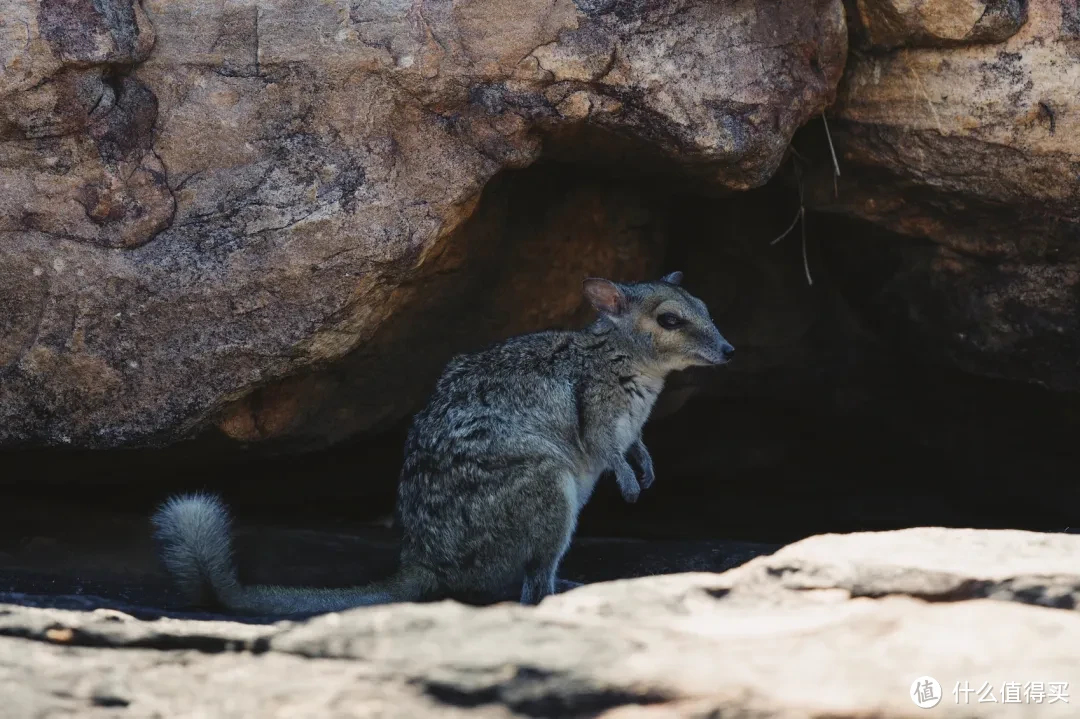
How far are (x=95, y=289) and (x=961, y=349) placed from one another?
5167 mm

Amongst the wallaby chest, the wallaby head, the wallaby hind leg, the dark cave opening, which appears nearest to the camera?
the wallaby hind leg

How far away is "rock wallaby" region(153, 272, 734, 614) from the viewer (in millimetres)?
5461

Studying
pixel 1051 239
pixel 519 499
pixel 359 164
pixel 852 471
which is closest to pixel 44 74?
pixel 359 164

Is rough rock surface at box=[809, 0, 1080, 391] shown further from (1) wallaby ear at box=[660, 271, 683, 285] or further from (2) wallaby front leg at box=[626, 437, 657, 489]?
(2) wallaby front leg at box=[626, 437, 657, 489]

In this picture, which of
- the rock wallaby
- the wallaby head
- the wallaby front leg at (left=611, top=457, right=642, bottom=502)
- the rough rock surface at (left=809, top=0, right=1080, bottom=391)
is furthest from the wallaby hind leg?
the rough rock surface at (left=809, top=0, right=1080, bottom=391)

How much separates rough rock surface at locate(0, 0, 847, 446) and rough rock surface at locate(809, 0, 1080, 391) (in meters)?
0.95

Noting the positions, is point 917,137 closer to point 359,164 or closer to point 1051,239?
point 1051,239

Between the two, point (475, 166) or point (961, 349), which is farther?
point (961, 349)

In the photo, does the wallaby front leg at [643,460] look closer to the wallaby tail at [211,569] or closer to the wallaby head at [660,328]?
the wallaby head at [660,328]

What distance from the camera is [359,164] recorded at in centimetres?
569

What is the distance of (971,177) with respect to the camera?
636 centimetres

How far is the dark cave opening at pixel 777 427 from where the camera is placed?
7.21m

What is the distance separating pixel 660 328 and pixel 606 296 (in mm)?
359

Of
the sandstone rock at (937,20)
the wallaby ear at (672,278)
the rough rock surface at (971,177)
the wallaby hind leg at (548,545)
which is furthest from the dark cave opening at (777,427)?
the wallaby hind leg at (548,545)
